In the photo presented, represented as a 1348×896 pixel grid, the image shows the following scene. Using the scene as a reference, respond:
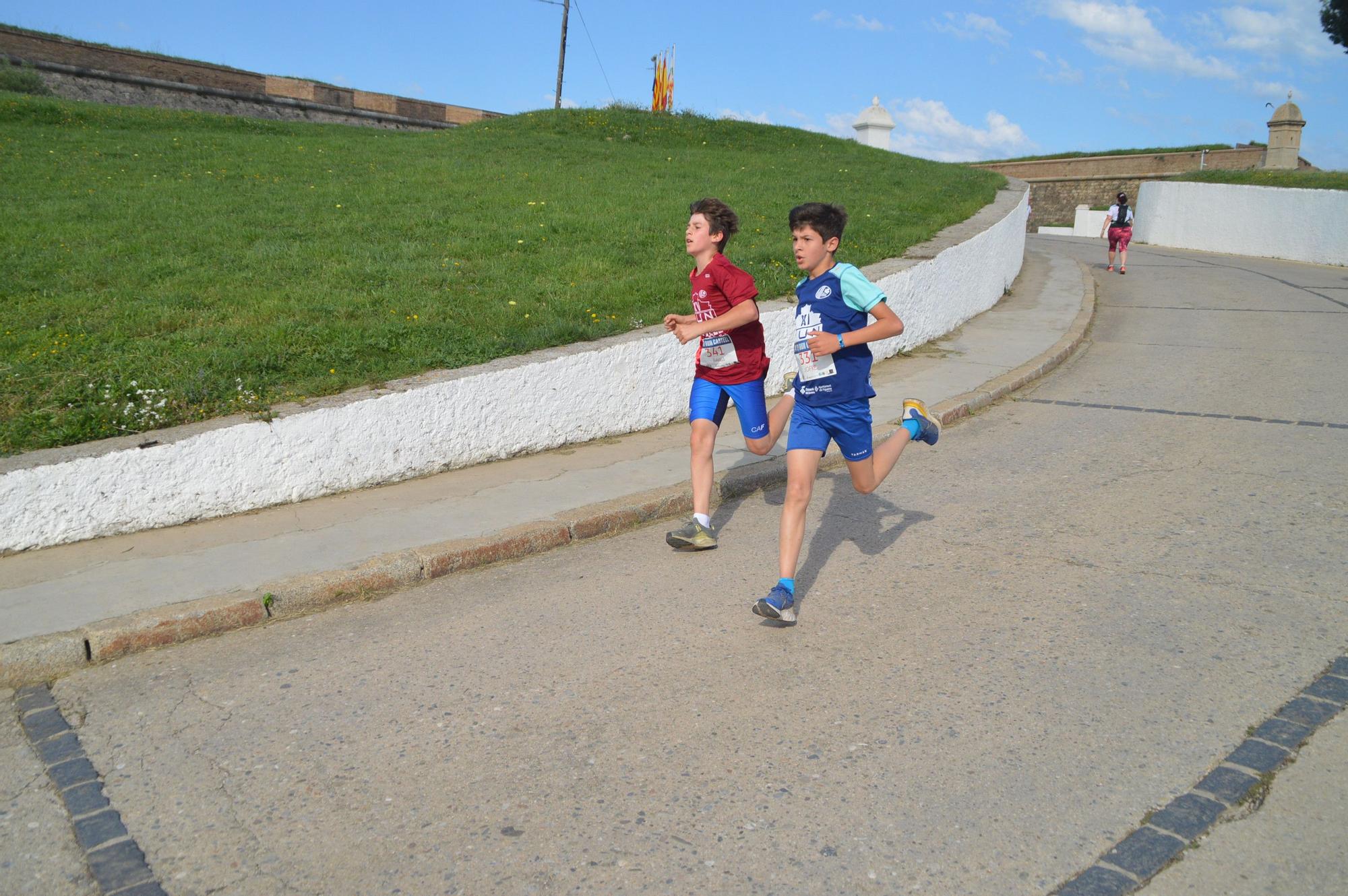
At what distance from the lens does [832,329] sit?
480cm

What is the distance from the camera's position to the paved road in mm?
3016

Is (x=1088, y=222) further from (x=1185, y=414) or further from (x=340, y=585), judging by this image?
(x=340, y=585)

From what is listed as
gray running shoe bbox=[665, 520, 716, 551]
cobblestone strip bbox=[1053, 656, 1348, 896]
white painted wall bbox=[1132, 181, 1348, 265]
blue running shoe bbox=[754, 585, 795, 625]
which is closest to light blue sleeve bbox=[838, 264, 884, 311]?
blue running shoe bbox=[754, 585, 795, 625]

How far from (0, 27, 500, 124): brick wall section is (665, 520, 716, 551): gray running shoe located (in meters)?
28.1

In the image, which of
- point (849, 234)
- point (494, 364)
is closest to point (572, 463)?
point (494, 364)

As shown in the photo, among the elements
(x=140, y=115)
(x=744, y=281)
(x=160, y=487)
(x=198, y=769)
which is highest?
(x=140, y=115)

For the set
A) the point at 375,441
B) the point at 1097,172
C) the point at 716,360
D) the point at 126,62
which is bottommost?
the point at 375,441

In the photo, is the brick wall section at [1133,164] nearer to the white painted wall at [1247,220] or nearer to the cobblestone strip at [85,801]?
the white painted wall at [1247,220]

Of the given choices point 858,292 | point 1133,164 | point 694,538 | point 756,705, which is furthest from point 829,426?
point 1133,164

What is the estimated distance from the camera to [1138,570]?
5184mm

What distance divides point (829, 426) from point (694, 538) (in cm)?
119

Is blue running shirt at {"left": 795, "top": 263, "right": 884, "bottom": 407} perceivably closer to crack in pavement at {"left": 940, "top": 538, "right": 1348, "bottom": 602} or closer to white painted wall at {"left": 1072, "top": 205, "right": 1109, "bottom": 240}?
crack in pavement at {"left": 940, "top": 538, "right": 1348, "bottom": 602}

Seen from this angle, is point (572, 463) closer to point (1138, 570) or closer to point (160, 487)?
point (160, 487)

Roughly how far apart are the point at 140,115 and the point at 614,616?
21388mm
